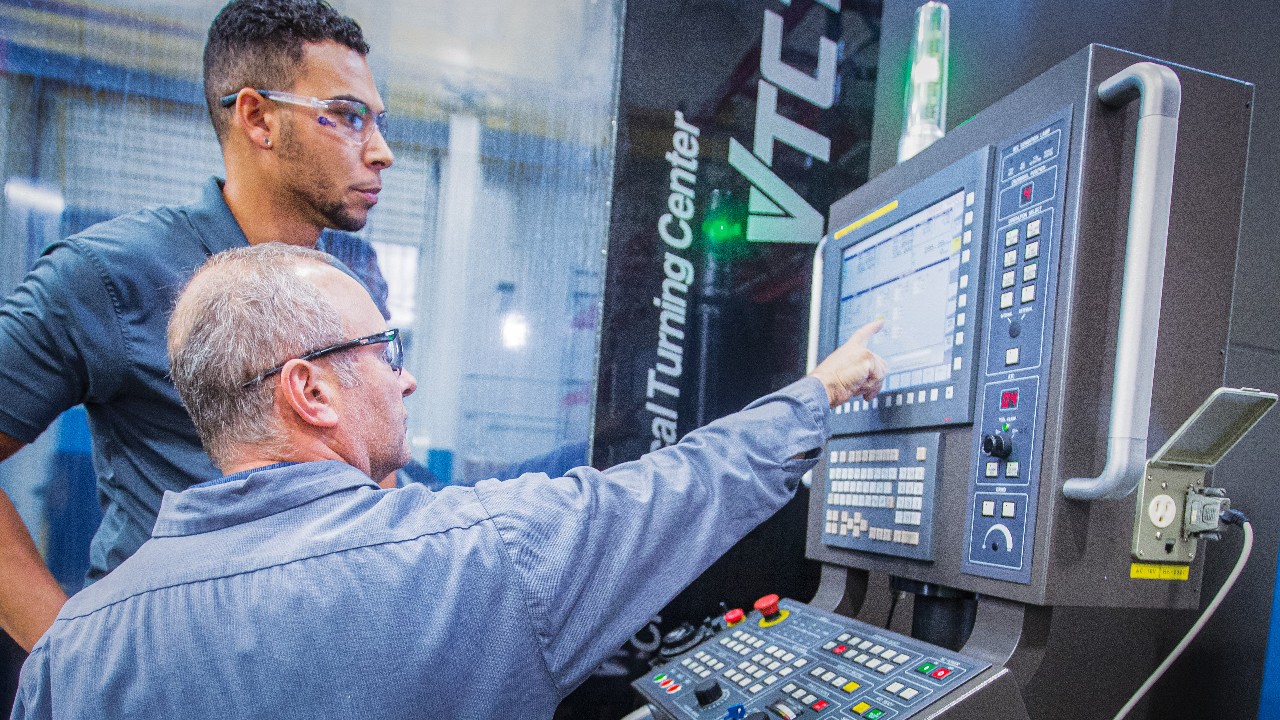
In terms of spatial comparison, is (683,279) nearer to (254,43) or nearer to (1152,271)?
(254,43)

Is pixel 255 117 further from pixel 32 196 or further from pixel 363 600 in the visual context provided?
pixel 363 600

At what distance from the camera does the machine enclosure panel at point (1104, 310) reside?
41.8 inches

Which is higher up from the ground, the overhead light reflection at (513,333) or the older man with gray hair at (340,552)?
the overhead light reflection at (513,333)

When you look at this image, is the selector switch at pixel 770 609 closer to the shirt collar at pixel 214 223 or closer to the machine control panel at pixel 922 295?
the machine control panel at pixel 922 295

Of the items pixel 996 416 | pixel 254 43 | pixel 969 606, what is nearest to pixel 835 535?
pixel 969 606

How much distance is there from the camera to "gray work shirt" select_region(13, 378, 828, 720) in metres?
0.81

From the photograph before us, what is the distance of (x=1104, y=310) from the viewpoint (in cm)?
108

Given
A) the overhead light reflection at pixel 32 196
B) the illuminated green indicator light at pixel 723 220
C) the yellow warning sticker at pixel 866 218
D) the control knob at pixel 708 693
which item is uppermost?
the illuminated green indicator light at pixel 723 220

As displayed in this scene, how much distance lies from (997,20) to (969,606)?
4.47 ft

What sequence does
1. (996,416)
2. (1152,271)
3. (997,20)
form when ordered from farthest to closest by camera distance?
(997,20), (996,416), (1152,271)

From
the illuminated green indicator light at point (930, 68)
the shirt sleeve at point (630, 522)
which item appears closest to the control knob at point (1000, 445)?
the shirt sleeve at point (630, 522)

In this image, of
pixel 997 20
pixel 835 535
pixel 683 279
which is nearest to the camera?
pixel 835 535

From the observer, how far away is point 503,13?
222 cm

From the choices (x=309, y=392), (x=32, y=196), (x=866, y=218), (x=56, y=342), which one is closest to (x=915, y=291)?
(x=866, y=218)
